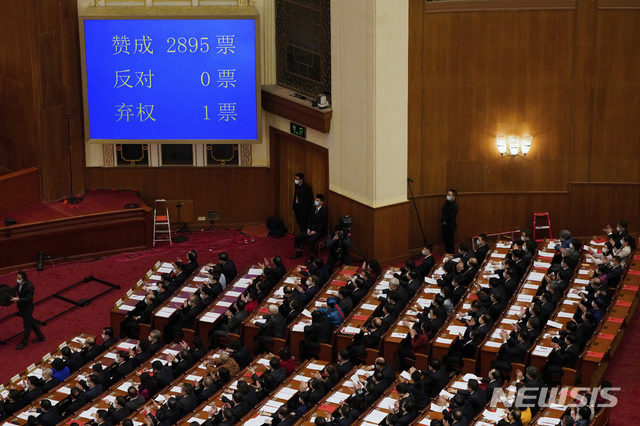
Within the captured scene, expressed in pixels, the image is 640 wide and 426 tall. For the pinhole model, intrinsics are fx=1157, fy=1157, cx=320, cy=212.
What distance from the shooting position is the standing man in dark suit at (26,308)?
20.4 meters

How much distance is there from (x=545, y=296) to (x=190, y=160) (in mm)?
9725

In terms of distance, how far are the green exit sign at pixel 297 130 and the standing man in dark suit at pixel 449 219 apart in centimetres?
334

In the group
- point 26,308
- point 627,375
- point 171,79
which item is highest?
point 171,79

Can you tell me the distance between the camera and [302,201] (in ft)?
79.8

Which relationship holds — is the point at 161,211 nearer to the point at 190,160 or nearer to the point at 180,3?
the point at 190,160

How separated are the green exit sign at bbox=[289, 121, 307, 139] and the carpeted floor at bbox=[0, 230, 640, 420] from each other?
2352mm

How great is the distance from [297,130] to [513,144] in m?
4.56

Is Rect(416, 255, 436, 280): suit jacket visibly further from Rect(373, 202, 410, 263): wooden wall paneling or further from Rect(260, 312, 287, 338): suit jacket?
Rect(260, 312, 287, 338): suit jacket

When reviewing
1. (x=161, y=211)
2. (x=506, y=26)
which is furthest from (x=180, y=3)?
(x=506, y=26)

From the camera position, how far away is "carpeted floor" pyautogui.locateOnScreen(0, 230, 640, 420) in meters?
18.4

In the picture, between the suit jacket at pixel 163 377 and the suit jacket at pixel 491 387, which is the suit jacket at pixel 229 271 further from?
the suit jacket at pixel 491 387

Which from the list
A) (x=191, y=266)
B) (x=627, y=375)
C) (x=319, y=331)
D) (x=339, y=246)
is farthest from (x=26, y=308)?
(x=627, y=375)

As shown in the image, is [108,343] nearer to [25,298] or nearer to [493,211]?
[25,298]

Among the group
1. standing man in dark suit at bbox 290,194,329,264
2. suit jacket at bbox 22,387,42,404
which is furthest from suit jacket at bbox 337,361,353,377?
standing man in dark suit at bbox 290,194,329,264
